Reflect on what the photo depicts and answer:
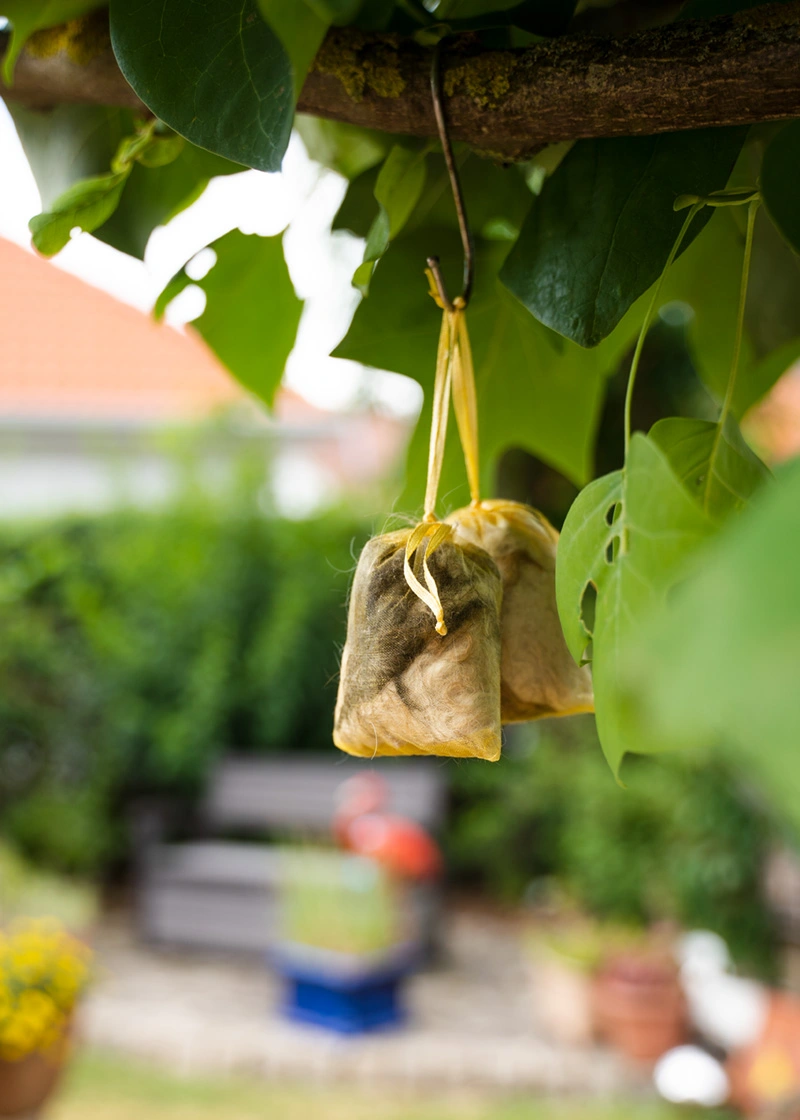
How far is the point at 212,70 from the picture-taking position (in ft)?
1.11

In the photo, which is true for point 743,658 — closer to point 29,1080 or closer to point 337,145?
point 337,145

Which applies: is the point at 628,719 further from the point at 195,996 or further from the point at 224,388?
the point at 224,388

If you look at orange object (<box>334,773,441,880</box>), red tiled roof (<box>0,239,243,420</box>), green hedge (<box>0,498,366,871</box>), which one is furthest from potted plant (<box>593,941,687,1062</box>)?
red tiled roof (<box>0,239,243,420</box>)

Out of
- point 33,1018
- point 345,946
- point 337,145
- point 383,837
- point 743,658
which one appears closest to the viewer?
point 743,658

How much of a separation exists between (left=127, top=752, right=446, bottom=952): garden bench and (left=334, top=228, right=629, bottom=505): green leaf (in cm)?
406

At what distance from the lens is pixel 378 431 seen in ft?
20.5

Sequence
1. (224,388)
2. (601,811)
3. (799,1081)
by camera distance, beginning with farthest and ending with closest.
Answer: (224,388)
(601,811)
(799,1081)

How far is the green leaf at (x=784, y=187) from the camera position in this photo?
1.26 ft

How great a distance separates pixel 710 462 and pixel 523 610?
13 centimetres

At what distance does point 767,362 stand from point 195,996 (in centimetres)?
391

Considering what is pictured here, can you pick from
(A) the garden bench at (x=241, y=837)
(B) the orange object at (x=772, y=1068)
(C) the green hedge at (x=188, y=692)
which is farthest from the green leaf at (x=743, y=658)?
(C) the green hedge at (x=188, y=692)

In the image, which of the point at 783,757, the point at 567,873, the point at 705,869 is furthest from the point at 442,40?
the point at 567,873

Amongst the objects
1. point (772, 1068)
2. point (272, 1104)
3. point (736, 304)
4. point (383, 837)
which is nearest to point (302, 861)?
point (383, 837)

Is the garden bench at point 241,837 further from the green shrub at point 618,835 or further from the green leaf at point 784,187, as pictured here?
the green leaf at point 784,187
